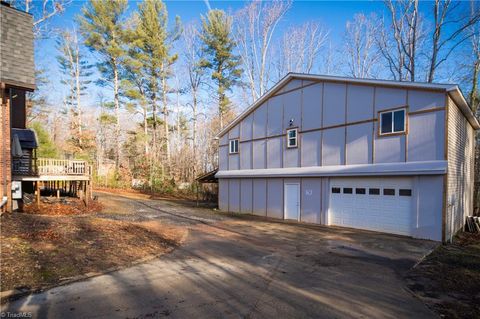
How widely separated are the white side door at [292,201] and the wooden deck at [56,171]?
11.8 m

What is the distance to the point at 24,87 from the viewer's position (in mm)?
10711

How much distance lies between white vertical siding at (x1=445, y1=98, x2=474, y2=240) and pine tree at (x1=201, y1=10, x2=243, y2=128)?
2251 cm

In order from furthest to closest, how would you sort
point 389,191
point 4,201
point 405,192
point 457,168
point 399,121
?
point 457,168 → point 389,191 → point 399,121 → point 405,192 → point 4,201

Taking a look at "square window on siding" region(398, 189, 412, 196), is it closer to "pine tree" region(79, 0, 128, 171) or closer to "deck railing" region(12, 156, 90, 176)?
"deck railing" region(12, 156, 90, 176)

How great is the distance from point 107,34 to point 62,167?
2037 centimetres

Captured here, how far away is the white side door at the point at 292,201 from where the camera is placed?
1495 centimetres

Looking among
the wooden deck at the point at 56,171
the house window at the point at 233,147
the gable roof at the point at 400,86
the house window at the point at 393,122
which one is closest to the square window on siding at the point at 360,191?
the house window at the point at 393,122

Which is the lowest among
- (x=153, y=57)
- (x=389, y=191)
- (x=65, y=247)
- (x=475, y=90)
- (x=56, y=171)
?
(x=65, y=247)

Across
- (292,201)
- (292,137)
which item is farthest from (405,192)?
(292,137)

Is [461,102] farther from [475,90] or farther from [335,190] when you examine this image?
[475,90]

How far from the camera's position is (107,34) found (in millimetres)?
30531

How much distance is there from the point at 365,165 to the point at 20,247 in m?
12.2

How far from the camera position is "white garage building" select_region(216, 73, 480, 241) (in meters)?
10.5

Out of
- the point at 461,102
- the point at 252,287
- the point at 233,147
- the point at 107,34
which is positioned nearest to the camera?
the point at 252,287
